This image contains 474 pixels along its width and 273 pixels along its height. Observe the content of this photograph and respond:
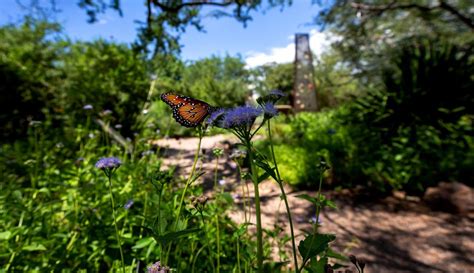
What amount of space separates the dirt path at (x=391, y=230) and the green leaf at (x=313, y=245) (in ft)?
3.97

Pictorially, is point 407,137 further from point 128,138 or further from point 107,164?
point 107,164

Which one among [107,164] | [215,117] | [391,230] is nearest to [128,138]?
[107,164]

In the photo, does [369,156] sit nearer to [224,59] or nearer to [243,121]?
[243,121]

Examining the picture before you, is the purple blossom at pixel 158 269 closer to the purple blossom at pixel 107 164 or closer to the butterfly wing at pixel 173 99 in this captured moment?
the purple blossom at pixel 107 164

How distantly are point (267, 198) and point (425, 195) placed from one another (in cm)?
219

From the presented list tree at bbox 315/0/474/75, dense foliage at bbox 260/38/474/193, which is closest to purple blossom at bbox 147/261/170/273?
dense foliage at bbox 260/38/474/193

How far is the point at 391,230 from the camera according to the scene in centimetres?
332

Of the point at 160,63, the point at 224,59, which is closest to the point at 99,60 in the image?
the point at 160,63

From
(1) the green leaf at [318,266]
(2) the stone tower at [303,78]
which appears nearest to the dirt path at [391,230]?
(1) the green leaf at [318,266]

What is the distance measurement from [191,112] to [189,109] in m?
0.02

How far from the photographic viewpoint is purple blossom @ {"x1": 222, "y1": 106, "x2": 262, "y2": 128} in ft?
3.29

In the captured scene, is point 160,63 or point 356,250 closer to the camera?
point 356,250

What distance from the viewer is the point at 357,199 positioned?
13.7ft

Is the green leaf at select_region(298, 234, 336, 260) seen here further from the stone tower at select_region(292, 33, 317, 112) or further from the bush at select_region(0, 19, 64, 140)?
the stone tower at select_region(292, 33, 317, 112)
